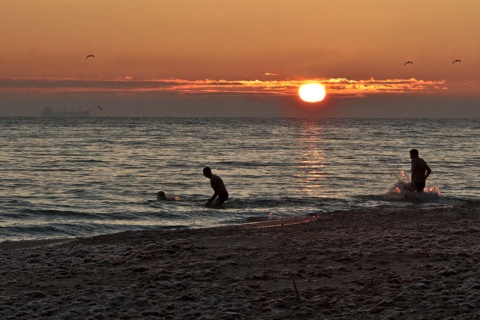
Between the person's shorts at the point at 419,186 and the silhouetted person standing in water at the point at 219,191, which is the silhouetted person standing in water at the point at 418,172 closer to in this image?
the person's shorts at the point at 419,186

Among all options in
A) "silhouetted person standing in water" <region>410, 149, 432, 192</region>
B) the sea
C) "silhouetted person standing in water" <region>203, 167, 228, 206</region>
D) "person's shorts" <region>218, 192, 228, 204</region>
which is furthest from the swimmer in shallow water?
"silhouetted person standing in water" <region>410, 149, 432, 192</region>

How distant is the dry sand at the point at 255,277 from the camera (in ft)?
24.3

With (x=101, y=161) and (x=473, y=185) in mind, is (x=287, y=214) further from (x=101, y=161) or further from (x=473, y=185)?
(x=101, y=161)

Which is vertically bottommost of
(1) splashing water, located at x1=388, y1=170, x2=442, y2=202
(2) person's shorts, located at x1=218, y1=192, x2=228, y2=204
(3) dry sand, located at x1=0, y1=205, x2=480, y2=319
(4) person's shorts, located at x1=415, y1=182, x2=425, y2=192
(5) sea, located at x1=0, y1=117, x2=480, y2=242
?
(5) sea, located at x1=0, y1=117, x2=480, y2=242

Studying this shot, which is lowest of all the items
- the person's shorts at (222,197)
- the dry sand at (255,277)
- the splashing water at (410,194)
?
the person's shorts at (222,197)

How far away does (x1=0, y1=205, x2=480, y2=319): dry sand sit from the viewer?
7398 mm

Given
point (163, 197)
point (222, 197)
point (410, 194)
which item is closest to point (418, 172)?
point (410, 194)

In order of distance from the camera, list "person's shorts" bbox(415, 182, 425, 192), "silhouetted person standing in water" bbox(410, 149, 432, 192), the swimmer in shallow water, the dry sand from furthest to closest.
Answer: the swimmer in shallow water < "person's shorts" bbox(415, 182, 425, 192) < "silhouetted person standing in water" bbox(410, 149, 432, 192) < the dry sand

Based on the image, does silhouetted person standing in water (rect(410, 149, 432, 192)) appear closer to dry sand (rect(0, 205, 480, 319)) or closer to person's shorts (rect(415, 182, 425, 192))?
person's shorts (rect(415, 182, 425, 192))

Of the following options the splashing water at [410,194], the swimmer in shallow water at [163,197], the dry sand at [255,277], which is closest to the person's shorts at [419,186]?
the splashing water at [410,194]

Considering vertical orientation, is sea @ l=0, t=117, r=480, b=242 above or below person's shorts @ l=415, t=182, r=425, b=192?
below

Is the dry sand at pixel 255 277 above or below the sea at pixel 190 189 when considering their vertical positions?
above

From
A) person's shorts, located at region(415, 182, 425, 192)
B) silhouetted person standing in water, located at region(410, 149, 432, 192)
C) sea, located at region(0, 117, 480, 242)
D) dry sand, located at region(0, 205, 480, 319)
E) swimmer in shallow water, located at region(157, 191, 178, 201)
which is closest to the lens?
dry sand, located at region(0, 205, 480, 319)

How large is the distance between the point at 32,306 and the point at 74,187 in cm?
1987
